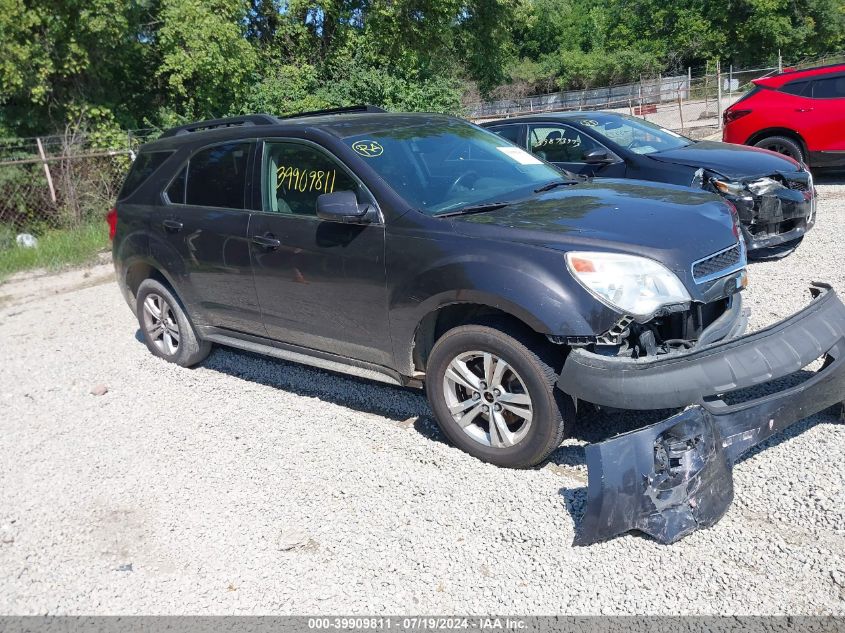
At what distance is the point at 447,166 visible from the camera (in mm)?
4758

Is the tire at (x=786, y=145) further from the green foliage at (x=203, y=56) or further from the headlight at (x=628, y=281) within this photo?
the green foliage at (x=203, y=56)

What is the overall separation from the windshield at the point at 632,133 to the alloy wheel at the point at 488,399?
5013mm

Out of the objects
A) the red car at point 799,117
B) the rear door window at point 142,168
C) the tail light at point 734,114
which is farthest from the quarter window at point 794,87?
the rear door window at point 142,168

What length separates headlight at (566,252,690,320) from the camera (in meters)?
3.51

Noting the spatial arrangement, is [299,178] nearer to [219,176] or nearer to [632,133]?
[219,176]

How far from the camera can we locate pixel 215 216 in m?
5.34

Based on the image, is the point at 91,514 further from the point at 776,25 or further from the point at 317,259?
the point at 776,25

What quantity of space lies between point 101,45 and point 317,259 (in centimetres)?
1275

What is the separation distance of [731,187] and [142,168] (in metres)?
5.41

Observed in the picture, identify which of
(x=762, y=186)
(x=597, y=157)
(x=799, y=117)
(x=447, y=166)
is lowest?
(x=762, y=186)

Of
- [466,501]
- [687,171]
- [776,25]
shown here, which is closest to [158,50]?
[687,171]

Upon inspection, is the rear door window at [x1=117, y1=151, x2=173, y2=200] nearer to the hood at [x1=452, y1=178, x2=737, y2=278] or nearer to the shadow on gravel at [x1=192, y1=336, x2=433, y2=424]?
the shadow on gravel at [x1=192, y1=336, x2=433, y2=424]

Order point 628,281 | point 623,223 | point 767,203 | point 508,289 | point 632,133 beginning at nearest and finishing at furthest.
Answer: point 628,281 → point 508,289 → point 623,223 → point 767,203 → point 632,133

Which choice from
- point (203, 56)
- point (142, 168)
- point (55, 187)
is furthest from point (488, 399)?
point (203, 56)
